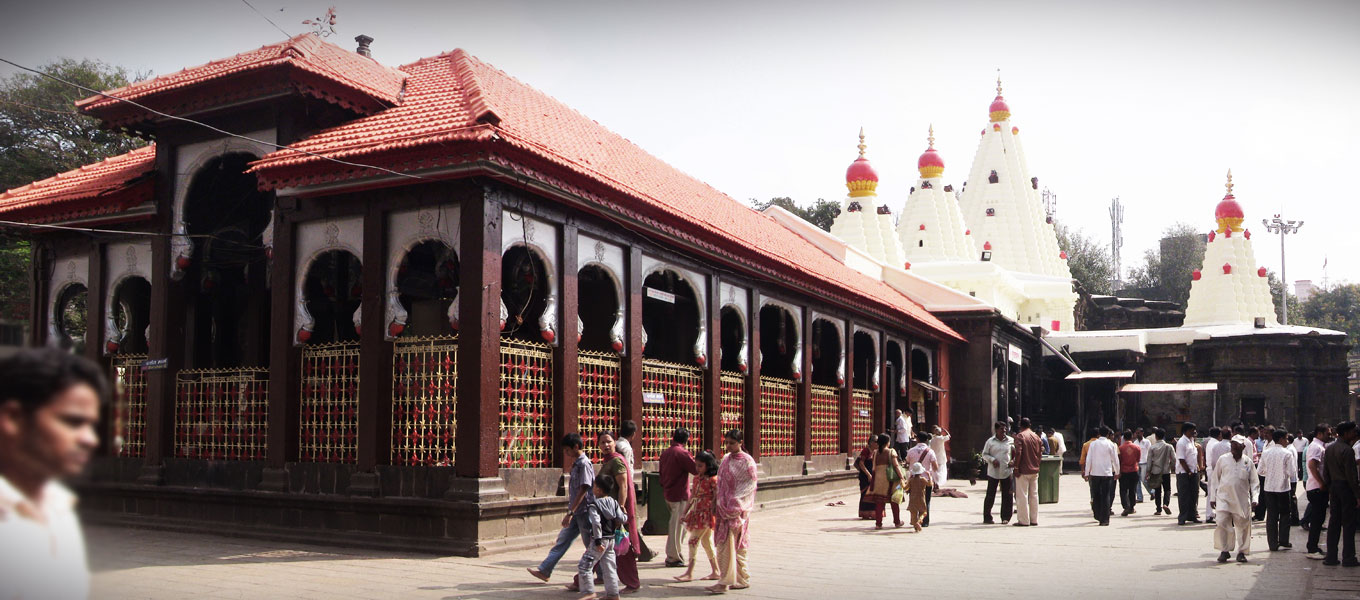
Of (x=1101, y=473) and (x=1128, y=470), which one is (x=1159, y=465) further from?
(x=1101, y=473)

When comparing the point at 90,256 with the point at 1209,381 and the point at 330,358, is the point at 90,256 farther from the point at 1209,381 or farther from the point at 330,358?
the point at 1209,381

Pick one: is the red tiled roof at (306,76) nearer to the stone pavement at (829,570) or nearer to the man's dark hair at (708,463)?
the stone pavement at (829,570)

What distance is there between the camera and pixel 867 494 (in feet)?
55.1

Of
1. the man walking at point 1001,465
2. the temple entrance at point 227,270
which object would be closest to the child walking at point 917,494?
the man walking at point 1001,465

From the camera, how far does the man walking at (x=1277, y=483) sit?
43.5ft

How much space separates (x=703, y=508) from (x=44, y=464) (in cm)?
833

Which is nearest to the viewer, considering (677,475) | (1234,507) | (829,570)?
(677,475)

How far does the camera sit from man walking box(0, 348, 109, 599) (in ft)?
7.61

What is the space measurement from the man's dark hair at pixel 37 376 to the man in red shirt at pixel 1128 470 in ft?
58.8

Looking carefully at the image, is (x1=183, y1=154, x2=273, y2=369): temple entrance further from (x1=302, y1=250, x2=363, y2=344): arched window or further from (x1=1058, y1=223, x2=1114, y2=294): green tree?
(x1=1058, y1=223, x2=1114, y2=294): green tree

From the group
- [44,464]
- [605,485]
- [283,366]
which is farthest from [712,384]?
[44,464]

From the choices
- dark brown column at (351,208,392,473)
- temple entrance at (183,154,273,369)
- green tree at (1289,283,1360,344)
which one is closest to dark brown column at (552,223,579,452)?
dark brown column at (351,208,392,473)

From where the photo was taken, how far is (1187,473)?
1698 cm

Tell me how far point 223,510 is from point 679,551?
563cm
